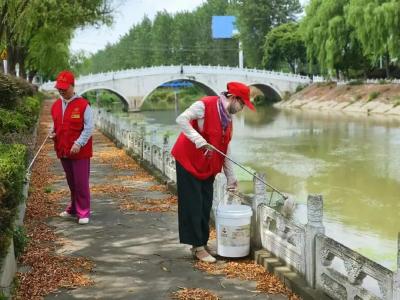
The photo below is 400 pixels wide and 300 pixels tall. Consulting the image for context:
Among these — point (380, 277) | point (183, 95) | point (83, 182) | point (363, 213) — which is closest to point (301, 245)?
point (380, 277)

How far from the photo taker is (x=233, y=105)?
14.8 ft

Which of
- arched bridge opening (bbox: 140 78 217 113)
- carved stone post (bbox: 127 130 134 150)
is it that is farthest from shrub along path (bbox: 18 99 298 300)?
arched bridge opening (bbox: 140 78 217 113)

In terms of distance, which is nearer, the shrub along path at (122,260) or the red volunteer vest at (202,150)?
the shrub along path at (122,260)

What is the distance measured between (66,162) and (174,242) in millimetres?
→ 1477

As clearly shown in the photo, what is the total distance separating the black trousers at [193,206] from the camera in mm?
4602

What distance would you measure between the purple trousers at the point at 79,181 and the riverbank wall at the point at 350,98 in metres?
24.7

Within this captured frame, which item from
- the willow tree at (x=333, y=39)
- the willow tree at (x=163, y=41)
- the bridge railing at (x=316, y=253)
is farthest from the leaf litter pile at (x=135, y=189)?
the willow tree at (x=163, y=41)

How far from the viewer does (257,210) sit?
4859 millimetres

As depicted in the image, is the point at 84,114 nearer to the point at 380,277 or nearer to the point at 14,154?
the point at 14,154

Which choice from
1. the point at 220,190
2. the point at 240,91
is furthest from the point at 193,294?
the point at 220,190

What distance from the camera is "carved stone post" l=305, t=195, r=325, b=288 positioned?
3727 millimetres

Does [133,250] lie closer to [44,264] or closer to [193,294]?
[44,264]

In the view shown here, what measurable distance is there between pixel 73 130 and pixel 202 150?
6.01 ft

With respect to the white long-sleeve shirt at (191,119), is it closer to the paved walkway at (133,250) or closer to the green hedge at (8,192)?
the paved walkway at (133,250)
